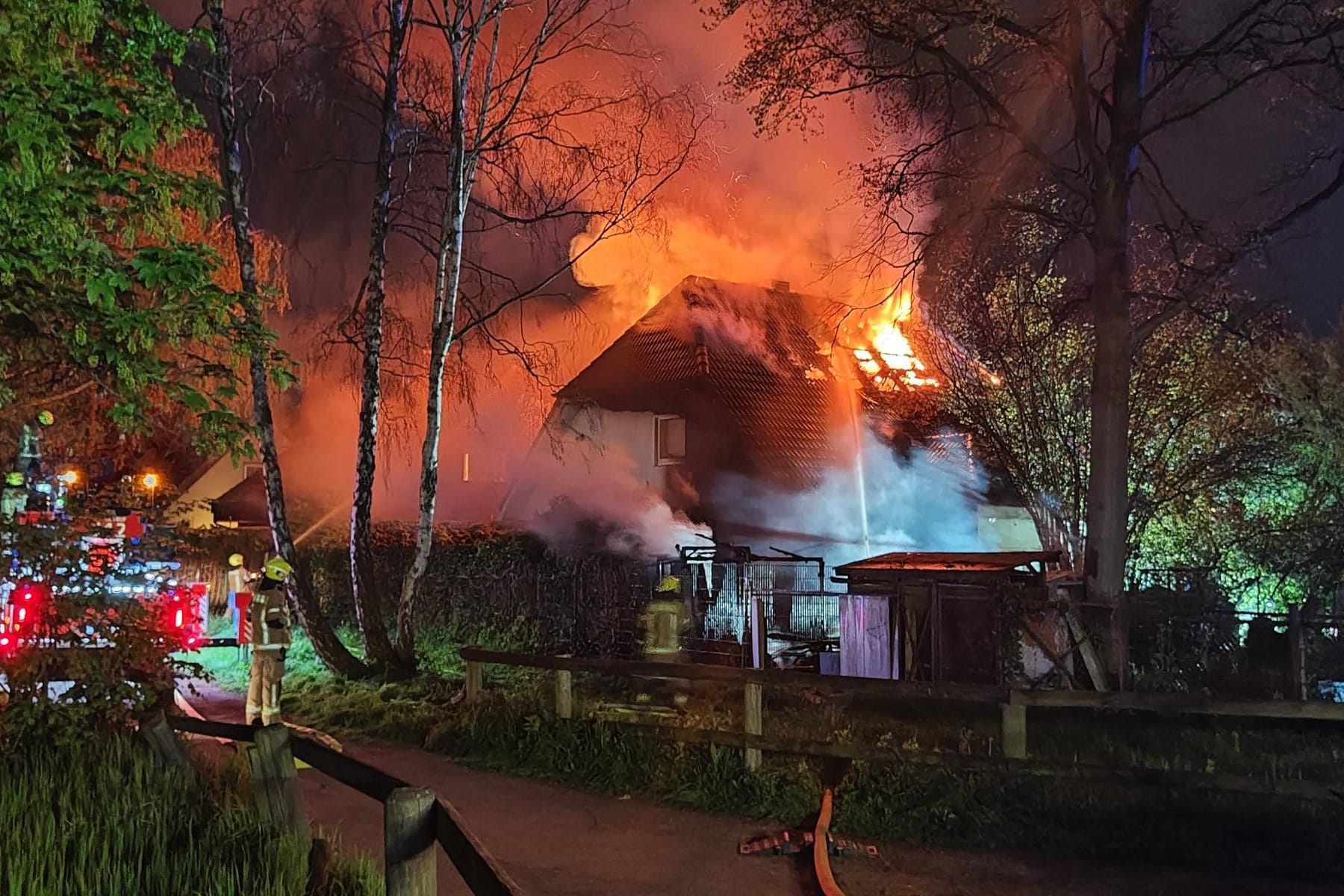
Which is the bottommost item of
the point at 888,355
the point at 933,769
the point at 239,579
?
the point at 933,769

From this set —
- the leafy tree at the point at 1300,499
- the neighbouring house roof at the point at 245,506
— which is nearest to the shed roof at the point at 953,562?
the leafy tree at the point at 1300,499

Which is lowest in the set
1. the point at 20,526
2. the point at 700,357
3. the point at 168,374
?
the point at 20,526

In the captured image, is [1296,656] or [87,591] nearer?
[87,591]

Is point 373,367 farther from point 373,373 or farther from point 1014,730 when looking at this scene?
point 1014,730

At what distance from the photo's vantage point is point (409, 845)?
332 centimetres

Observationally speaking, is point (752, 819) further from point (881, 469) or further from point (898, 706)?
point (881, 469)

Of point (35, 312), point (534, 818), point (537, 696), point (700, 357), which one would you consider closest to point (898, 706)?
point (537, 696)

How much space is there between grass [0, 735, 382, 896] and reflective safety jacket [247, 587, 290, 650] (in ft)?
11.4

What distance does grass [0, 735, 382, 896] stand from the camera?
14.0 feet

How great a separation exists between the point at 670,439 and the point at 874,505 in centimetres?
521

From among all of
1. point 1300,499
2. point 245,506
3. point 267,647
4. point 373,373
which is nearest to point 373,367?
point 373,373

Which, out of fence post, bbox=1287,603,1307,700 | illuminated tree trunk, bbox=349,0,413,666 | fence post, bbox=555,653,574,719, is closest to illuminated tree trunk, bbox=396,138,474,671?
illuminated tree trunk, bbox=349,0,413,666

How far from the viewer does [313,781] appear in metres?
7.69

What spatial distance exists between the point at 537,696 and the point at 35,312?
583 centimetres
